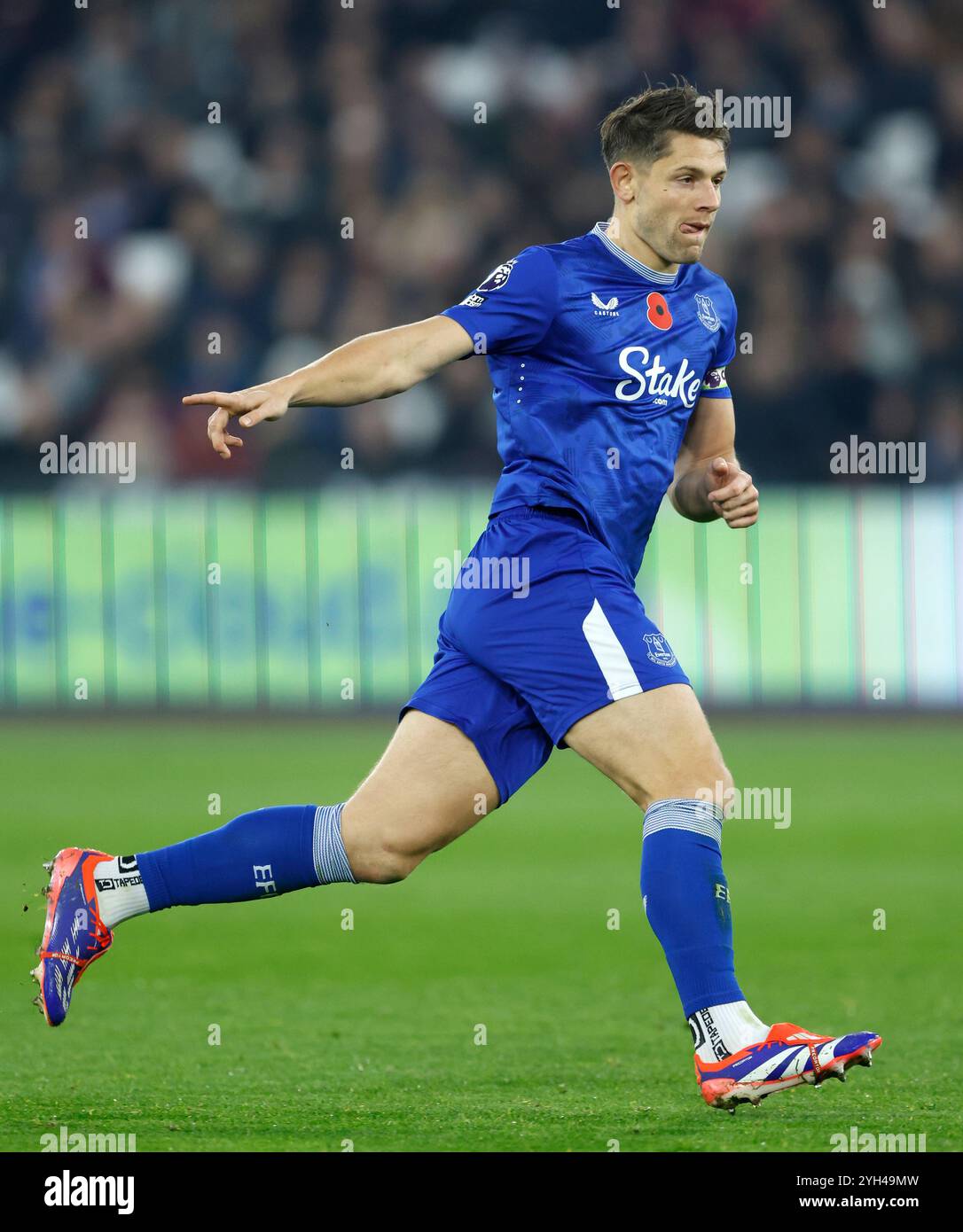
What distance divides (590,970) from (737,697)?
21.9 feet

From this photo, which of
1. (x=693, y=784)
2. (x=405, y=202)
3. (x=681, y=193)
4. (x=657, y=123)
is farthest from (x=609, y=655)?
(x=405, y=202)

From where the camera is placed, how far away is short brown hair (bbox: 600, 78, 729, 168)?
15.4ft

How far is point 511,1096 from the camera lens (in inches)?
184

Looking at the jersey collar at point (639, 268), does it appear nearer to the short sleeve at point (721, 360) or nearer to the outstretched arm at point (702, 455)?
the short sleeve at point (721, 360)

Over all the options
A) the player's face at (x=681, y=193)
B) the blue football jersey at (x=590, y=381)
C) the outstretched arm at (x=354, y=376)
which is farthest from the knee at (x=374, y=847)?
the player's face at (x=681, y=193)

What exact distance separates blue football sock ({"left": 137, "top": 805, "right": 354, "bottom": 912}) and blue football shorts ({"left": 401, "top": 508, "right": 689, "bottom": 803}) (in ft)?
1.12

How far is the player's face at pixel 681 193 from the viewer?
15.4 feet

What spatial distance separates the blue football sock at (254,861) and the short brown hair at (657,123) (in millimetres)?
1661

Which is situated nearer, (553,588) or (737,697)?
(553,588)

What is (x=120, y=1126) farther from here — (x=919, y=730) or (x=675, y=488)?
(x=919, y=730)

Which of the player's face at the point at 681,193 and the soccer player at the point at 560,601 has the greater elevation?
the player's face at the point at 681,193

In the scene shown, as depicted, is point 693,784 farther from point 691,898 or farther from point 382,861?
point 382,861

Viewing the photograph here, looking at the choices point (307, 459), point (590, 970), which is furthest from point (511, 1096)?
point (307, 459)

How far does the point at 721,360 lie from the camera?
16.5ft
